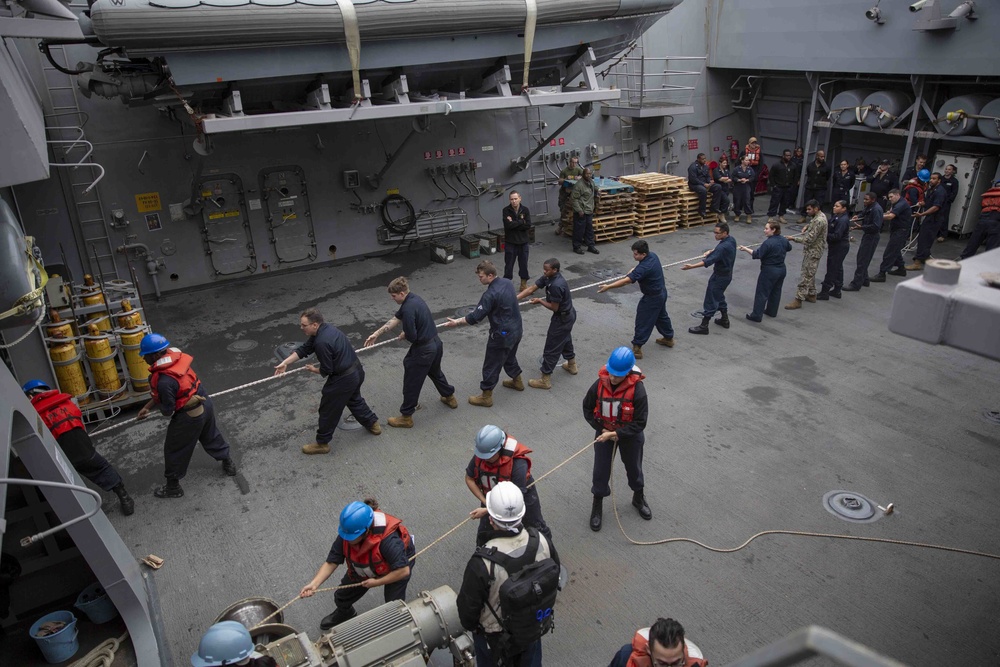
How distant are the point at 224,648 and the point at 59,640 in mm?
1733

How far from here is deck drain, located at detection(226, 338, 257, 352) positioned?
9781mm

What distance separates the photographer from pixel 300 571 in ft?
18.1

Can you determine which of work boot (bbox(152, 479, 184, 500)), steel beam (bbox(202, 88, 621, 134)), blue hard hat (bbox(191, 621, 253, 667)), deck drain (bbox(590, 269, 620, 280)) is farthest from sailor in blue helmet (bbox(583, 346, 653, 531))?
deck drain (bbox(590, 269, 620, 280))

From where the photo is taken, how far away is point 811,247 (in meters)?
10.2

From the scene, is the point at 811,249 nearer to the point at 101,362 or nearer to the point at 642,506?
the point at 642,506

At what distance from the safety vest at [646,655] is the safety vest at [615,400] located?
2210 mm

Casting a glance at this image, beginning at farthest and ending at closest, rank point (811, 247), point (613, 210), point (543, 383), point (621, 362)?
point (613, 210) → point (811, 247) → point (543, 383) → point (621, 362)

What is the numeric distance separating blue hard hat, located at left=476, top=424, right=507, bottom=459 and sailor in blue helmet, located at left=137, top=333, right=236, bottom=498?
10.3ft

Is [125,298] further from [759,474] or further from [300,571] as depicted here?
[759,474]

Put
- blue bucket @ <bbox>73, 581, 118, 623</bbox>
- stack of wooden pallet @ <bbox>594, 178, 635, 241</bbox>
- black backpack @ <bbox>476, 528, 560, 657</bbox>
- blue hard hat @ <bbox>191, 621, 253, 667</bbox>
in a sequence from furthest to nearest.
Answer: stack of wooden pallet @ <bbox>594, 178, 635, 241</bbox> → blue bucket @ <bbox>73, 581, 118, 623</bbox> → black backpack @ <bbox>476, 528, 560, 657</bbox> → blue hard hat @ <bbox>191, 621, 253, 667</bbox>

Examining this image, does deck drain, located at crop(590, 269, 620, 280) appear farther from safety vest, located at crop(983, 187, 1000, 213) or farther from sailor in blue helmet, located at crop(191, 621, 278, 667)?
sailor in blue helmet, located at crop(191, 621, 278, 667)

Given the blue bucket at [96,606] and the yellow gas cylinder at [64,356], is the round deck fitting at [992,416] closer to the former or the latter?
the blue bucket at [96,606]

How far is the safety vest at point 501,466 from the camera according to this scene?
4816mm

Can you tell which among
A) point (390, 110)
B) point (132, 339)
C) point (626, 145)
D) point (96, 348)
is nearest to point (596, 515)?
point (132, 339)
